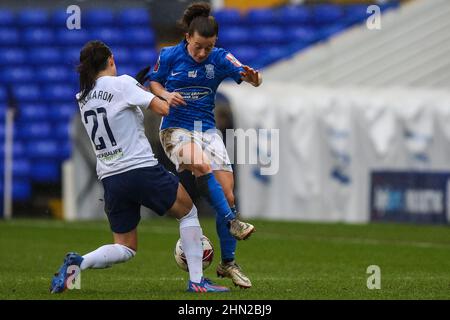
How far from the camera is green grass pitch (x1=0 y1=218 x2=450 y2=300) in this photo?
802 centimetres

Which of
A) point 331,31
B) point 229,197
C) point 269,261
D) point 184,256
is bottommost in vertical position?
point 269,261

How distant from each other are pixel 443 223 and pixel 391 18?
4.83 meters

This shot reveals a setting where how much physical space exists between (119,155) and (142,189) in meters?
0.29

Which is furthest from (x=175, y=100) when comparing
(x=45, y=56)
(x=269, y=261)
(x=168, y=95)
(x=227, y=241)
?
(x=45, y=56)

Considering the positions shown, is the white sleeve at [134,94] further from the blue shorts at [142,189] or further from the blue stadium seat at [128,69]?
the blue stadium seat at [128,69]

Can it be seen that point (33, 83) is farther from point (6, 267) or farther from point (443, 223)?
point (6, 267)

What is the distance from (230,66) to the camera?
8617 millimetres

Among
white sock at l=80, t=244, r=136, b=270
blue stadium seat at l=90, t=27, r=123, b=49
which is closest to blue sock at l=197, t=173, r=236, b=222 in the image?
white sock at l=80, t=244, r=136, b=270

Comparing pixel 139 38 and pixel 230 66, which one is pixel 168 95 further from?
pixel 139 38

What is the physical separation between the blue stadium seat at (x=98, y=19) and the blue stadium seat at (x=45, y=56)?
0.87 meters

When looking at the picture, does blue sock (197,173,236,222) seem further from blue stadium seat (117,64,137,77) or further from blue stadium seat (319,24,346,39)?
blue stadium seat (117,64,137,77)

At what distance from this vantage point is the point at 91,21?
23500 millimetres

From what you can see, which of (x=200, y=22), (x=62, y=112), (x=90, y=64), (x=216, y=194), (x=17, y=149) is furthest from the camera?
(x=62, y=112)

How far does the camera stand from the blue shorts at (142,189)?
7773 mm
